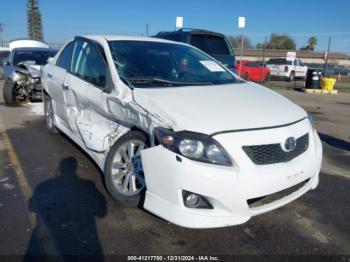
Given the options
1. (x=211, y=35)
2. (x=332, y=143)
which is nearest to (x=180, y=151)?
(x=332, y=143)

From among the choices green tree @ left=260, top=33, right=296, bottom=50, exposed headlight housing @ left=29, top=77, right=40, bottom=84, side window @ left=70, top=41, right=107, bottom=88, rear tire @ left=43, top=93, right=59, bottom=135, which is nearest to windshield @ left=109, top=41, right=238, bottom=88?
side window @ left=70, top=41, right=107, bottom=88

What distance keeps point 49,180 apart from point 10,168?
28.9 inches

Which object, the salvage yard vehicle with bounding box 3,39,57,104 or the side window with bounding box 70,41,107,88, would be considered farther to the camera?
the salvage yard vehicle with bounding box 3,39,57,104

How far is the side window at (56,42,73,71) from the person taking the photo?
16.3 ft

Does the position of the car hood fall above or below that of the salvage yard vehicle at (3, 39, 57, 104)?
Answer: above

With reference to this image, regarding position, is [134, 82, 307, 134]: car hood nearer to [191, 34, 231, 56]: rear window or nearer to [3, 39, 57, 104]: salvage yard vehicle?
[3, 39, 57, 104]: salvage yard vehicle

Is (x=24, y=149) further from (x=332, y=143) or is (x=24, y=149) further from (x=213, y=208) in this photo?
(x=332, y=143)

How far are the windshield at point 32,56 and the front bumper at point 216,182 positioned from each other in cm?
797

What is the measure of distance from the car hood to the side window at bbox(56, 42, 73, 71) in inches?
81.0

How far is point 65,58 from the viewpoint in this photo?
16.9ft

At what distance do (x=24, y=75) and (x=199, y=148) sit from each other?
7800mm

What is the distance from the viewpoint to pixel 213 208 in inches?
107

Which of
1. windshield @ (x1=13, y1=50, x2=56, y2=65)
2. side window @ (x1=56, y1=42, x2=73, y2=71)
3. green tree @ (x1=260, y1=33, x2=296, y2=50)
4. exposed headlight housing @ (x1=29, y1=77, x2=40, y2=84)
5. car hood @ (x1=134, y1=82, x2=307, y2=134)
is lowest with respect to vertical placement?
green tree @ (x1=260, y1=33, x2=296, y2=50)

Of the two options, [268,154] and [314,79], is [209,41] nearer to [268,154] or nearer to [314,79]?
[268,154]
